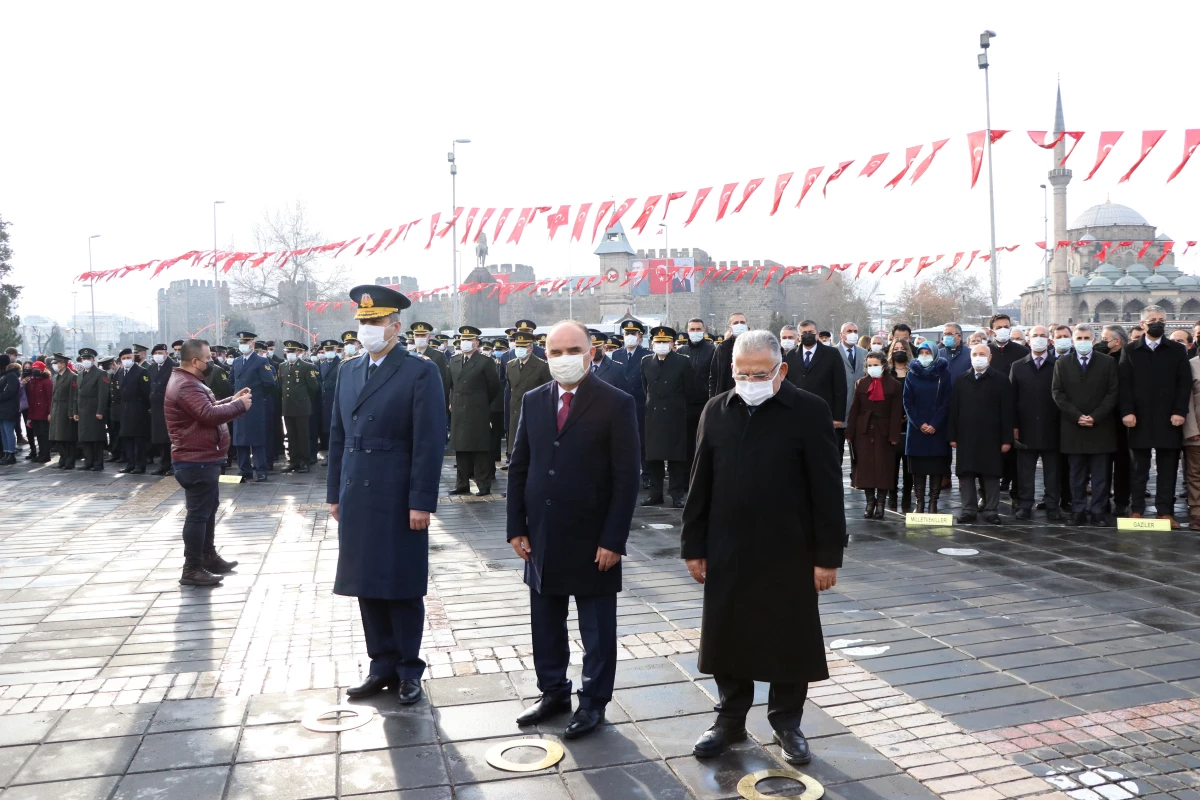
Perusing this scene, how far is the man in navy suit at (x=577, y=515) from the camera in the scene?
4242mm

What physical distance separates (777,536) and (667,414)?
22.9 feet

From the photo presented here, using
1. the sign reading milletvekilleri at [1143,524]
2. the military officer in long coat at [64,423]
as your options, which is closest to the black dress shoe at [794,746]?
the sign reading milletvekilleri at [1143,524]

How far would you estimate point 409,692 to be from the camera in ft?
15.0

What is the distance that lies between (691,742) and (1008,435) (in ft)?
22.2

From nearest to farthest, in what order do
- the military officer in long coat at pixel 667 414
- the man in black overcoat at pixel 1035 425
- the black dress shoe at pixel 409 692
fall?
the black dress shoe at pixel 409 692
the man in black overcoat at pixel 1035 425
the military officer in long coat at pixel 667 414

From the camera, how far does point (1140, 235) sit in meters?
98.8

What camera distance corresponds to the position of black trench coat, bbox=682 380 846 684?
3887 mm

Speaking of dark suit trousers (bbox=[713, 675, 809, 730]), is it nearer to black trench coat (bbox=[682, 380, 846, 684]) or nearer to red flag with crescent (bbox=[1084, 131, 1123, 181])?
black trench coat (bbox=[682, 380, 846, 684])

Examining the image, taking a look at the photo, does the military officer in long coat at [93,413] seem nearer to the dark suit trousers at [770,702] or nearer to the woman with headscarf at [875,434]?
the woman with headscarf at [875,434]

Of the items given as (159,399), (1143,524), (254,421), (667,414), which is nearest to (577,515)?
(667,414)

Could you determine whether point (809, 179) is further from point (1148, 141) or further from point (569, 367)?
point (569, 367)

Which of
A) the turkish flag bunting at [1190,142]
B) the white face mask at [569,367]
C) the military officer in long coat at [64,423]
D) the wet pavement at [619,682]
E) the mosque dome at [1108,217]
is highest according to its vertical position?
the mosque dome at [1108,217]

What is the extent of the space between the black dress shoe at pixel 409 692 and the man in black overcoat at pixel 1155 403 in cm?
760

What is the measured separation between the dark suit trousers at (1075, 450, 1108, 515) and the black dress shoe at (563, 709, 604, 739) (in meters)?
6.98
